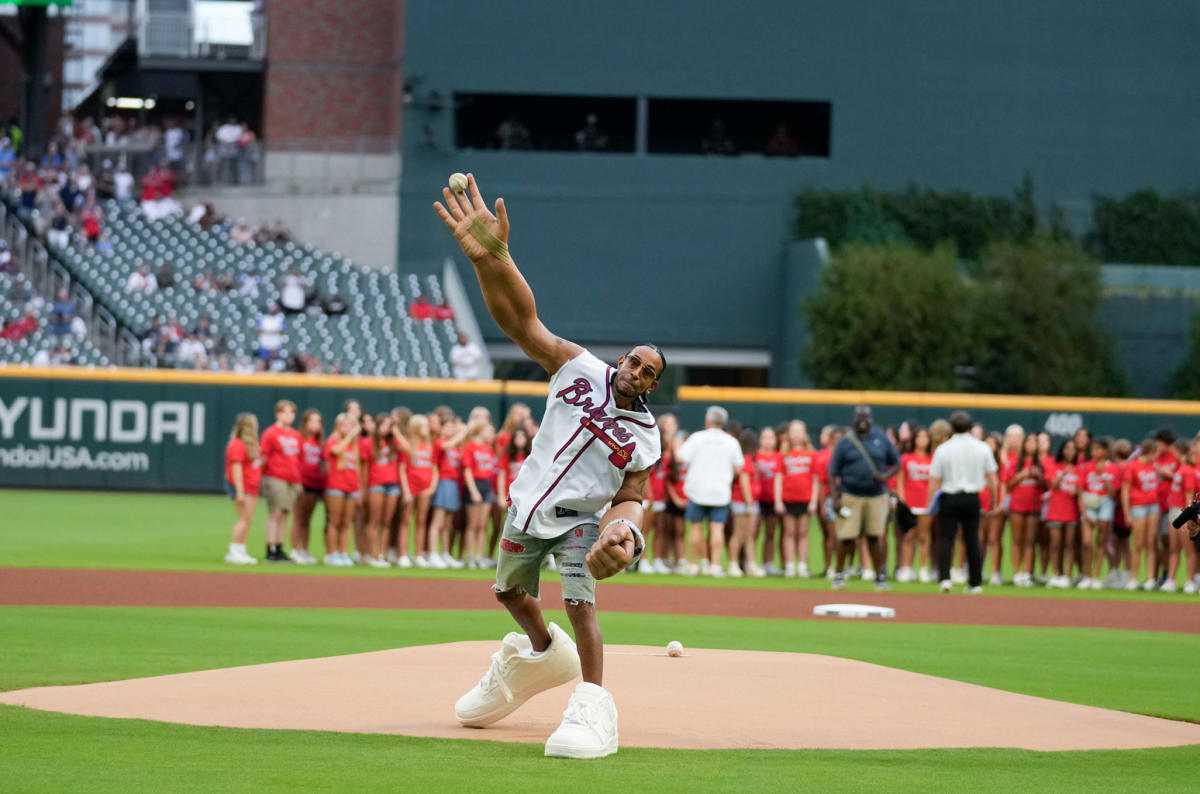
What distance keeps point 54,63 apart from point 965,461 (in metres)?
48.4

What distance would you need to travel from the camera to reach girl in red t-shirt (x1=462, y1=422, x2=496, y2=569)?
19.8 metres

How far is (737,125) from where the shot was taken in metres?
46.5

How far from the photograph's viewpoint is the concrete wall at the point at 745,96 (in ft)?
145

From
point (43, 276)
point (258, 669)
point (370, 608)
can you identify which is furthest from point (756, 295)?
point (258, 669)

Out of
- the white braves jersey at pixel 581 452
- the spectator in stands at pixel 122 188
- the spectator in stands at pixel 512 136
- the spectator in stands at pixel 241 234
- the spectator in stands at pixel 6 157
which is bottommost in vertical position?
the white braves jersey at pixel 581 452

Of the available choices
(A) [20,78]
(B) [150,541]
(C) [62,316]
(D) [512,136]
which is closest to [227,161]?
(D) [512,136]

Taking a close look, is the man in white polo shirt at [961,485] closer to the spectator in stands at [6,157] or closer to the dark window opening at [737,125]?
the dark window opening at [737,125]

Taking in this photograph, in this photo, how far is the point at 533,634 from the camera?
26.6 ft

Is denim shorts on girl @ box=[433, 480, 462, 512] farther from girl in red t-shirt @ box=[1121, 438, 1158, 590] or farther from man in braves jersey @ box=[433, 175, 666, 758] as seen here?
man in braves jersey @ box=[433, 175, 666, 758]

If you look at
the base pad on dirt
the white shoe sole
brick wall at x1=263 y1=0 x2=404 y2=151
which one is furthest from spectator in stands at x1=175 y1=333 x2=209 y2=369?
the white shoe sole

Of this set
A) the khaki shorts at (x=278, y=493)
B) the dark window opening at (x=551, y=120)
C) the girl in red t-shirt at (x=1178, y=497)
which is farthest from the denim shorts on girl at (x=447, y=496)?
the dark window opening at (x=551, y=120)

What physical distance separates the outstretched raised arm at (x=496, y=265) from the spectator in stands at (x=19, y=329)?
1160 inches

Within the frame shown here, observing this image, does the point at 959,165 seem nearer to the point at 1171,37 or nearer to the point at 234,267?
the point at 1171,37

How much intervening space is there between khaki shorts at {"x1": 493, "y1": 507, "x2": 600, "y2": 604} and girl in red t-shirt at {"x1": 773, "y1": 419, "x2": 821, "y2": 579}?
498 inches
